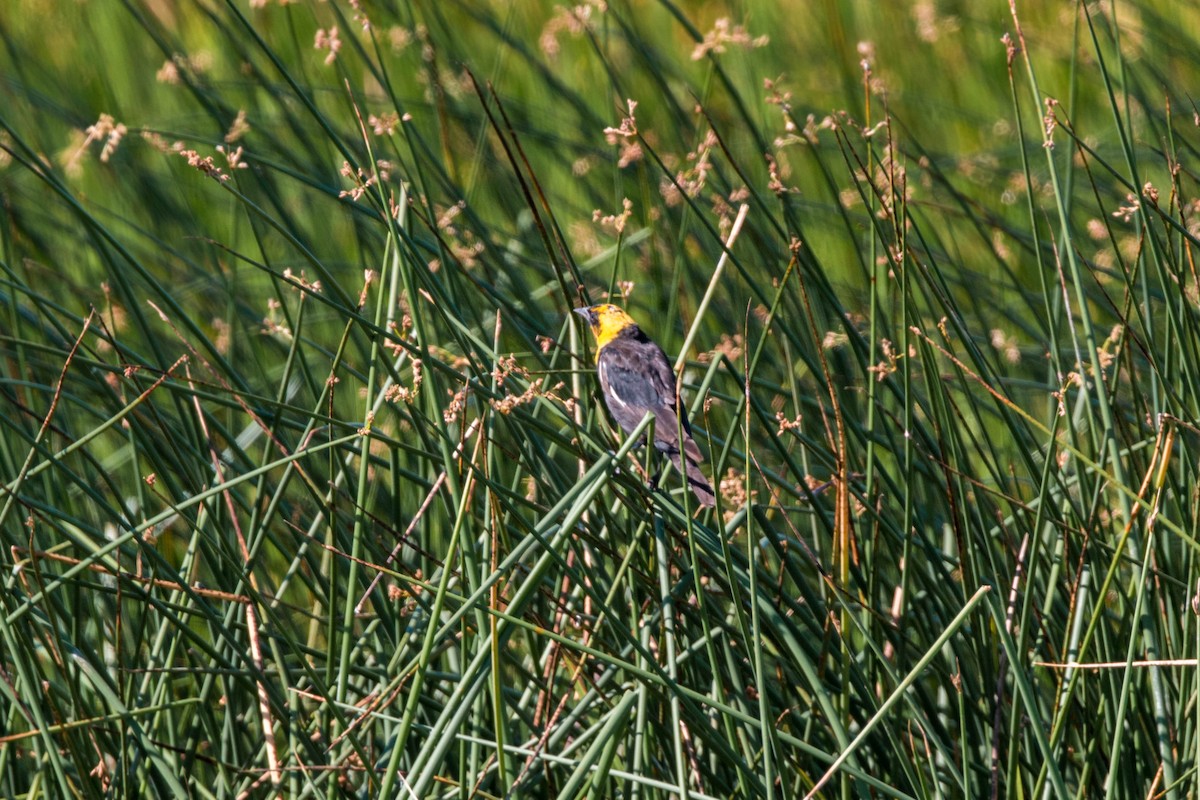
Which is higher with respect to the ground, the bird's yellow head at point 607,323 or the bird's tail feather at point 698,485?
the bird's yellow head at point 607,323

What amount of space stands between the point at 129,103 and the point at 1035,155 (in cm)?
408

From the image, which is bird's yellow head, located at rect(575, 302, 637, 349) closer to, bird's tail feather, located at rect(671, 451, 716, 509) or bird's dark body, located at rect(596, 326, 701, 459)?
bird's dark body, located at rect(596, 326, 701, 459)

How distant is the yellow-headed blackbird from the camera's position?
7.90ft

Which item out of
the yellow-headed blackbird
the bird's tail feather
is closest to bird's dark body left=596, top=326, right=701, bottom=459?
the yellow-headed blackbird

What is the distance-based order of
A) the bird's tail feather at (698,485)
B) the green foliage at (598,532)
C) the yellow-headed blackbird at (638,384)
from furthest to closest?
the yellow-headed blackbird at (638,384) < the bird's tail feather at (698,485) < the green foliage at (598,532)

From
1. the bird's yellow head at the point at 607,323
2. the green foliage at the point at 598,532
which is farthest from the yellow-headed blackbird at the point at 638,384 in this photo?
the green foliage at the point at 598,532

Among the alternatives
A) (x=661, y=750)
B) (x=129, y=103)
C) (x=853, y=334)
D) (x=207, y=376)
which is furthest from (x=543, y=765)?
(x=129, y=103)

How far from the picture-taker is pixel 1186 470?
1.97 metres

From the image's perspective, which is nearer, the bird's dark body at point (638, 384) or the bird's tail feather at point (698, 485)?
the bird's tail feather at point (698, 485)

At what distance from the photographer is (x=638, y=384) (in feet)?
8.91

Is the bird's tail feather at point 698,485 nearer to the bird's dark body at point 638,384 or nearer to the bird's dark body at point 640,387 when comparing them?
the bird's dark body at point 640,387

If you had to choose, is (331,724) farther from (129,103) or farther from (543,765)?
(129,103)

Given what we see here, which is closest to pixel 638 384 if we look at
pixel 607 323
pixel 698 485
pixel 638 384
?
pixel 638 384

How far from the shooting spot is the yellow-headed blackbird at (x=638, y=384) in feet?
7.90
